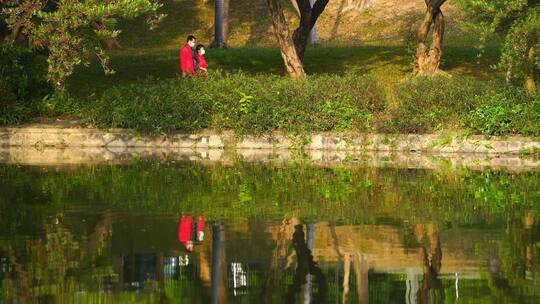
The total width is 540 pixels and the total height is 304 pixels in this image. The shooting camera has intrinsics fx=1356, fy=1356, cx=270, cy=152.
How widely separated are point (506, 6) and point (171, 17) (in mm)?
35756

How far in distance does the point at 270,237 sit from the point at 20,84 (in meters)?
19.2

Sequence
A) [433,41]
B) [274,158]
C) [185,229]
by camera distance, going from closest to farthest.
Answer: [185,229] < [274,158] < [433,41]

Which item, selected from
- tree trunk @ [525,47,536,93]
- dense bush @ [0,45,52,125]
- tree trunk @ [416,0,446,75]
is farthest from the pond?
tree trunk @ [416,0,446,75]

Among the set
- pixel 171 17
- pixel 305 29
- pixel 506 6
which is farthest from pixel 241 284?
pixel 171 17

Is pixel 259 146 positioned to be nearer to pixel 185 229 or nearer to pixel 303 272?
pixel 185 229

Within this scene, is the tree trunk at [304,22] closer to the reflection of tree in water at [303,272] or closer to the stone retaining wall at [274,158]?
the stone retaining wall at [274,158]

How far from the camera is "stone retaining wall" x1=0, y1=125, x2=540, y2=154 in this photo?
28391mm

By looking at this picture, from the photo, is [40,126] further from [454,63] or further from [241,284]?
[241,284]

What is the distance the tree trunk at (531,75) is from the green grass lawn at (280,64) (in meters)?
8.28

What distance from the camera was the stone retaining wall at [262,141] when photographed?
28.4 metres

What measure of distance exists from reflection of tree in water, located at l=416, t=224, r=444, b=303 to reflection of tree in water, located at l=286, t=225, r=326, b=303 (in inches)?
33.3

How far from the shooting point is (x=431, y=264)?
12891 mm

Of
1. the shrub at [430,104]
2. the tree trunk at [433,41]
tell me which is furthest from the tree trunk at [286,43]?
the shrub at [430,104]

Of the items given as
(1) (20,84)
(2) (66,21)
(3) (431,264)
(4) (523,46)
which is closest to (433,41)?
(4) (523,46)
